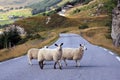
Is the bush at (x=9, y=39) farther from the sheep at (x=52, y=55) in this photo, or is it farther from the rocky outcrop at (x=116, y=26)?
the sheep at (x=52, y=55)

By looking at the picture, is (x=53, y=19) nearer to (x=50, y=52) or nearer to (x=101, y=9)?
(x=101, y=9)

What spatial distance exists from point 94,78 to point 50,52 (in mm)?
4824

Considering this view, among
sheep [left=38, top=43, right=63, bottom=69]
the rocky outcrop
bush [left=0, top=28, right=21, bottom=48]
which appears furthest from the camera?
bush [left=0, top=28, right=21, bottom=48]

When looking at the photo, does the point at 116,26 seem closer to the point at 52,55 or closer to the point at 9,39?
the point at 52,55

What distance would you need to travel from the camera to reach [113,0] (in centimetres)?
6338

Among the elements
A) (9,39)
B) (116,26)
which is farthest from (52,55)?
(9,39)

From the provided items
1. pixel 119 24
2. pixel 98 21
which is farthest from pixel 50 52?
pixel 98 21

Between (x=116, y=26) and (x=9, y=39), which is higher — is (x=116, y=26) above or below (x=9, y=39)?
above

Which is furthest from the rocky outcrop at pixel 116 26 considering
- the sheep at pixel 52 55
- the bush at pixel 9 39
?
the bush at pixel 9 39

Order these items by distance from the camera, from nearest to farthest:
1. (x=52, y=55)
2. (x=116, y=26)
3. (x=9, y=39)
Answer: (x=52, y=55) < (x=116, y=26) < (x=9, y=39)

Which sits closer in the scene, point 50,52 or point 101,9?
point 50,52

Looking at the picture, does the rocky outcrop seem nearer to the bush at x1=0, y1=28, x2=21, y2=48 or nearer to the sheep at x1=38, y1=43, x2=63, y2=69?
the sheep at x1=38, y1=43, x2=63, y2=69

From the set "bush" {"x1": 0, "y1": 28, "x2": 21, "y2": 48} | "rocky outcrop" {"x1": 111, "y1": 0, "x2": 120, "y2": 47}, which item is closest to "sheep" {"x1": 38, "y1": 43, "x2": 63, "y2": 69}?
"rocky outcrop" {"x1": 111, "y1": 0, "x2": 120, "y2": 47}

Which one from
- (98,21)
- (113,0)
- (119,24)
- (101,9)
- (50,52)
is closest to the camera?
(50,52)
